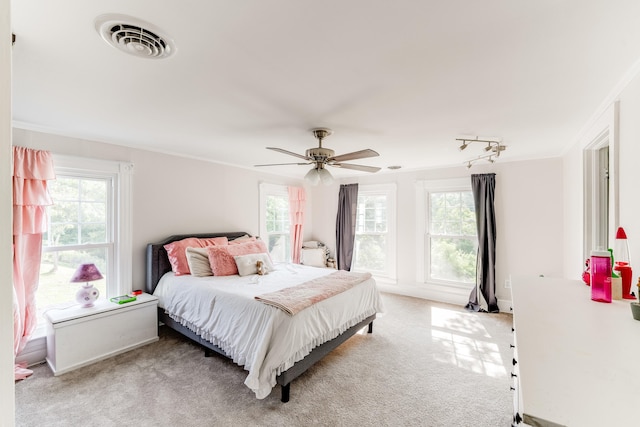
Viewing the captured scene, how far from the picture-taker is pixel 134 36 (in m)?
1.30

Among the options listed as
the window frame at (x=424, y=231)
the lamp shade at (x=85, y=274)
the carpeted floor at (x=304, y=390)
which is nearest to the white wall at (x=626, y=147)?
the carpeted floor at (x=304, y=390)

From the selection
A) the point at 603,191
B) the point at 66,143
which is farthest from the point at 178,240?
the point at 603,191

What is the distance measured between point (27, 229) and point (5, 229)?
289 cm

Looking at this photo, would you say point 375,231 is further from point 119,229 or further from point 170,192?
point 119,229

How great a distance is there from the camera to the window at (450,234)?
444cm

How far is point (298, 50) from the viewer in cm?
140

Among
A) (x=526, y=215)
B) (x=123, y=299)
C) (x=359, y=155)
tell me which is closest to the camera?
(x=359, y=155)

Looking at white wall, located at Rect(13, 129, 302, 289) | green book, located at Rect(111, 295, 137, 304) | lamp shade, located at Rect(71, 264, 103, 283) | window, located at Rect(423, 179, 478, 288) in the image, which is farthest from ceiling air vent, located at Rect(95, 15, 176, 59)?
Answer: window, located at Rect(423, 179, 478, 288)

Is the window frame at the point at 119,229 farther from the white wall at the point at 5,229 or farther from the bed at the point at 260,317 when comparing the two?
the white wall at the point at 5,229

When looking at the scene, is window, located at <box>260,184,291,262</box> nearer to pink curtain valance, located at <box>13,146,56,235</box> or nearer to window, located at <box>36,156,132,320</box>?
window, located at <box>36,156,132,320</box>

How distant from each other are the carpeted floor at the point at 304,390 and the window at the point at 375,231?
2.15 metres

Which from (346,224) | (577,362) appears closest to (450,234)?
(346,224)

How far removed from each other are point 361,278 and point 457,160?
2.31 metres

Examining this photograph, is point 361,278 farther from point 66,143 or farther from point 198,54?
point 66,143
